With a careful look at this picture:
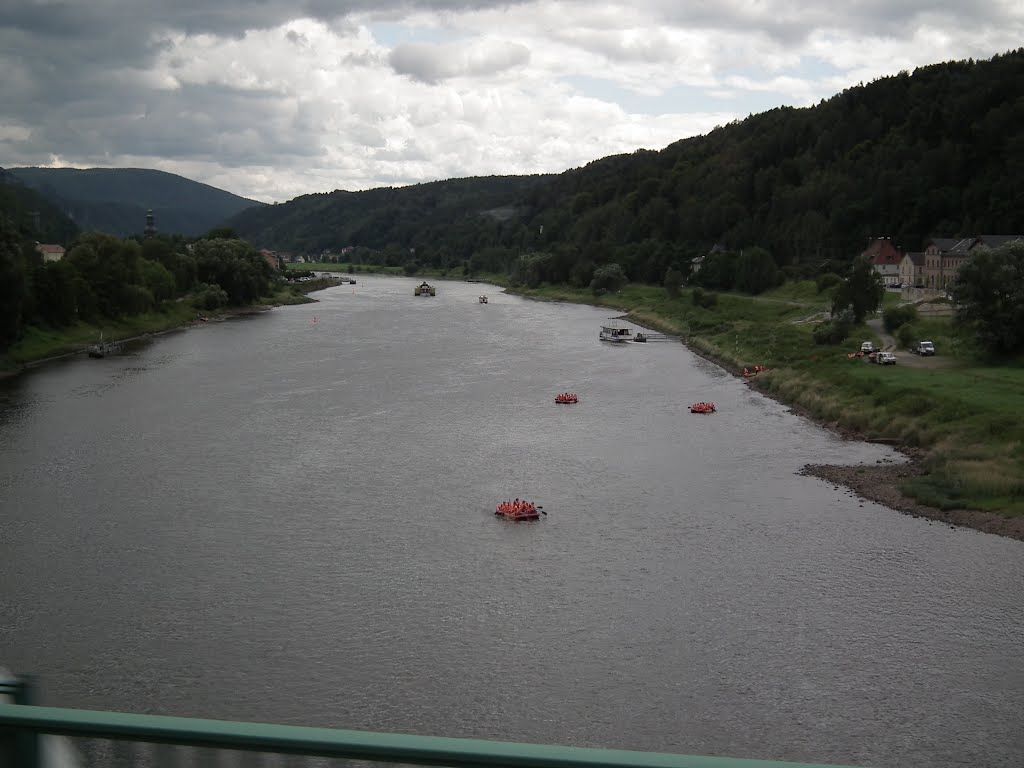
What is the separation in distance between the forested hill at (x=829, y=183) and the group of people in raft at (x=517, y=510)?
60078 millimetres

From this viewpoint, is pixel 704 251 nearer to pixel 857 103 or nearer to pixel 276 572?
pixel 857 103

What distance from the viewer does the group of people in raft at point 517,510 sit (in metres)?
20.4

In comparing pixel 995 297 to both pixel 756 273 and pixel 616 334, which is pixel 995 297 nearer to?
pixel 616 334

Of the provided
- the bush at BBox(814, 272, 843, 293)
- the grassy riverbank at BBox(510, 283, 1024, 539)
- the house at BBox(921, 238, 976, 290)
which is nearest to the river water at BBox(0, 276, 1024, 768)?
the grassy riverbank at BBox(510, 283, 1024, 539)

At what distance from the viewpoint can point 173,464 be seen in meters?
25.2

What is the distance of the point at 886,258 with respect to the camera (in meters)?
74.0

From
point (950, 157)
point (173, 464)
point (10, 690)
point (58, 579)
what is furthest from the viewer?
point (950, 157)

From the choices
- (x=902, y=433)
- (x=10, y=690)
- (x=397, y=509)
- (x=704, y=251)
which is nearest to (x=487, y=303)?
(x=704, y=251)

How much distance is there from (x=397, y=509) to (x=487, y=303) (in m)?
66.7

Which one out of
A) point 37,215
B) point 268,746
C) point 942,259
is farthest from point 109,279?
point 37,215

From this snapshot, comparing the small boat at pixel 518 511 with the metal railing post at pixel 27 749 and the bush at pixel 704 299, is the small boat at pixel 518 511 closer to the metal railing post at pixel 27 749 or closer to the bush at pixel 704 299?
the metal railing post at pixel 27 749

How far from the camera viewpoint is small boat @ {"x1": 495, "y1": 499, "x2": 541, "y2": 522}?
66.8 ft

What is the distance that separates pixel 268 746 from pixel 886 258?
77.4 metres

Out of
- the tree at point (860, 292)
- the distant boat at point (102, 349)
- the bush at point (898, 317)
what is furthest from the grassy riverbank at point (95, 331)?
the bush at point (898, 317)
